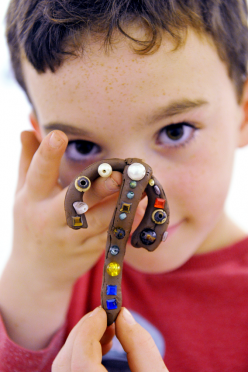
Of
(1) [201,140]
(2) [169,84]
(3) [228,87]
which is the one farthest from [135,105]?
(3) [228,87]

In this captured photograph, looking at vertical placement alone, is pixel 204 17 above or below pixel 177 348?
above

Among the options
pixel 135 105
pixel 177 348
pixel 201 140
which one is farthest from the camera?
pixel 177 348

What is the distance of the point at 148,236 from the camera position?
54cm

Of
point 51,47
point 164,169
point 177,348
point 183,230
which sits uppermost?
point 51,47

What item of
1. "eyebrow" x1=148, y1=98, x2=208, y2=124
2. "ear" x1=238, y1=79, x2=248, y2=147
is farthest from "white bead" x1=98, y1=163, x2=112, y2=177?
"ear" x1=238, y1=79, x2=248, y2=147

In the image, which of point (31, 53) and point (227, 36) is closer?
point (31, 53)

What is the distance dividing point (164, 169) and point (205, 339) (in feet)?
1.74

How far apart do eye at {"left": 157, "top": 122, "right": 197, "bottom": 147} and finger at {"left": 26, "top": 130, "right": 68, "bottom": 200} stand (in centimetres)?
23

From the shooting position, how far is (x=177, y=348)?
95 centimetres

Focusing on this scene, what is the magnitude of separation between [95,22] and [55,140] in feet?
0.81

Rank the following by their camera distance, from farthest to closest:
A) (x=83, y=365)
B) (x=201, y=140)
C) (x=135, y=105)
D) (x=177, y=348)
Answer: (x=177, y=348) < (x=201, y=140) < (x=135, y=105) < (x=83, y=365)

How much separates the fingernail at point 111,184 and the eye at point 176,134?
251mm

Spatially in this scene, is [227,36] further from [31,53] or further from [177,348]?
[177,348]

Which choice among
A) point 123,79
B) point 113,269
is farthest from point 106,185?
point 123,79
